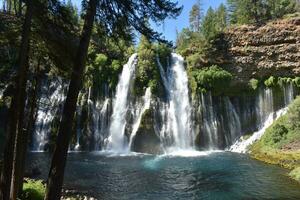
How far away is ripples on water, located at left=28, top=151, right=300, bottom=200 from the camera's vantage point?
22.9 metres

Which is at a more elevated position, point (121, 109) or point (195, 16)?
point (195, 16)

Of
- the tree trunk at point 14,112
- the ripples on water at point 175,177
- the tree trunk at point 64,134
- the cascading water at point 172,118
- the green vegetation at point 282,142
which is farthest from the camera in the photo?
the cascading water at point 172,118

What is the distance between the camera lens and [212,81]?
155ft

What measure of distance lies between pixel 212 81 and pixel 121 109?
1165cm

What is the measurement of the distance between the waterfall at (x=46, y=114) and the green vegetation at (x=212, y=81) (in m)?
16.6

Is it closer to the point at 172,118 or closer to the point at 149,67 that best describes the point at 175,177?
the point at 172,118

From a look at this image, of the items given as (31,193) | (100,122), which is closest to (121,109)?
(100,122)

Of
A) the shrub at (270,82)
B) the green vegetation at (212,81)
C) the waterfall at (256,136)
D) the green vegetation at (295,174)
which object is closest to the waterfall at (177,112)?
the green vegetation at (212,81)

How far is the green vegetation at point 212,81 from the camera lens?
47375mm

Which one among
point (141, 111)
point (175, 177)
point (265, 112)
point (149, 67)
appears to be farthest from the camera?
point (149, 67)

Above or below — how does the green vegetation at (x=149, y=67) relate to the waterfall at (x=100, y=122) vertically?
above

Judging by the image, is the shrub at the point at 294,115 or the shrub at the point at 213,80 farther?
the shrub at the point at 213,80

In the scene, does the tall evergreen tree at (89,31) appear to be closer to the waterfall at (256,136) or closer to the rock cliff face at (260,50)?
the waterfall at (256,136)

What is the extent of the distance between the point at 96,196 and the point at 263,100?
3018 cm
